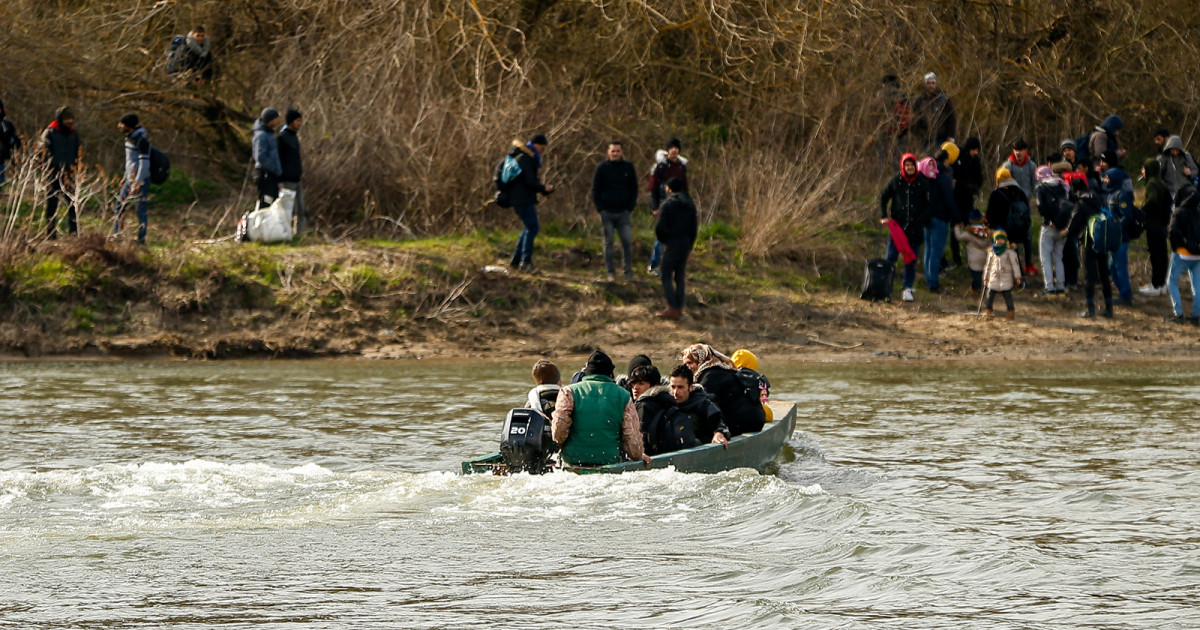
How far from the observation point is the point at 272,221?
2212 cm

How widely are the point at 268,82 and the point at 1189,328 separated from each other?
13.7 m

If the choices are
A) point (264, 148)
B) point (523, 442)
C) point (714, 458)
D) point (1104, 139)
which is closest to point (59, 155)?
point (264, 148)

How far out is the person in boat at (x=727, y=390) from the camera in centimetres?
1370

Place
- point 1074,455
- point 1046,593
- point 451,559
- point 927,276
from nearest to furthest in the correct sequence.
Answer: point 1046,593
point 451,559
point 1074,455
point 927,276

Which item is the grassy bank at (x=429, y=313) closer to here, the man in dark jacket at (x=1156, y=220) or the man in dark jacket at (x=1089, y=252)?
the man in dark jacket at (x=1089, y=252)

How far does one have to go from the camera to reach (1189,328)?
2119 cm

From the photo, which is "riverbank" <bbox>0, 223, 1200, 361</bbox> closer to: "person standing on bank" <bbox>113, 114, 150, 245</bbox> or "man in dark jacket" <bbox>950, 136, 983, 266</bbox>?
"person standing on bank" <bbox>113, 114, 150, 245</bbox>

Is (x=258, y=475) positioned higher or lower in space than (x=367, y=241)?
lower

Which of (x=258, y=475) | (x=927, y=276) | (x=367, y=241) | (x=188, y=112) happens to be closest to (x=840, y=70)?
(x=927, y=276)

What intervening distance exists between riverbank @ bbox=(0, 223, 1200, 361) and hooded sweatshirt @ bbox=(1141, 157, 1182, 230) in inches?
45.5

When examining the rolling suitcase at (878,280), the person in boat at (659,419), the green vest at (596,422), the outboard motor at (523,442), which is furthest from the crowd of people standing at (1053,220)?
the outboard motor at (523,442)

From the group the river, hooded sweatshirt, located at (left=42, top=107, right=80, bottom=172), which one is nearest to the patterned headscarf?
the river

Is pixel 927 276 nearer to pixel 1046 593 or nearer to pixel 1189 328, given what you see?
pixel 1189 328

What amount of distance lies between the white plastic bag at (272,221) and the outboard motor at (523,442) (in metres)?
10.7
